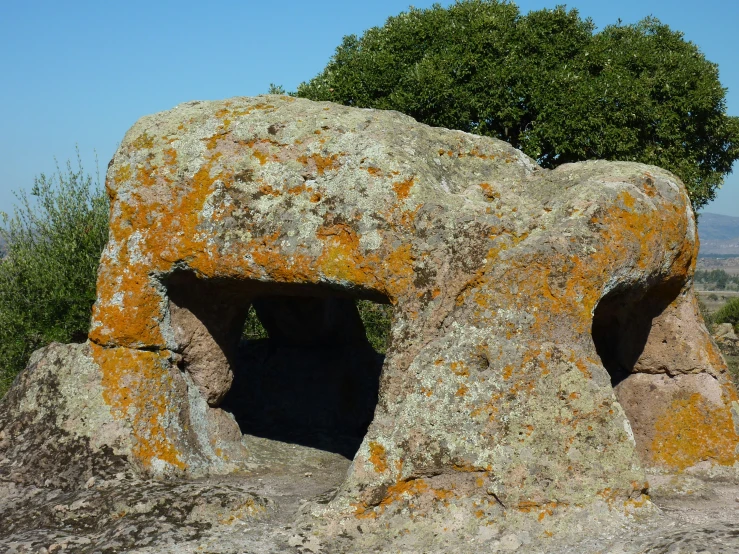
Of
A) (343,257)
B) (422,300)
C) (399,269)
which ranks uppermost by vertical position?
(343,257)

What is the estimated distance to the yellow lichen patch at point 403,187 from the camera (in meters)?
7.69

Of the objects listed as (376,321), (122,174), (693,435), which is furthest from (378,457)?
(376,321)

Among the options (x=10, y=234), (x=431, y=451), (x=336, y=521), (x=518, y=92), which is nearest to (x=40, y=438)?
(x=336, y=521)

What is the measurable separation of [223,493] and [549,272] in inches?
129

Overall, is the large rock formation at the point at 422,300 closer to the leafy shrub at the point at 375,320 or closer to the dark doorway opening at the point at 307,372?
the dark doorway opening at the point at 307,372

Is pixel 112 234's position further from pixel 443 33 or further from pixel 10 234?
pixel 443 33

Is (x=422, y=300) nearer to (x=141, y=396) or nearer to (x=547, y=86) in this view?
(x=141, y=396)

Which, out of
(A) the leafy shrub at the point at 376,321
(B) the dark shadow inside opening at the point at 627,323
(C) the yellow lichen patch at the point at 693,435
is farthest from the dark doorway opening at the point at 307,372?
(A) the leafy shrub at the point at 376,321

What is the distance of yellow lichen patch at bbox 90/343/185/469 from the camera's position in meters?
8.15

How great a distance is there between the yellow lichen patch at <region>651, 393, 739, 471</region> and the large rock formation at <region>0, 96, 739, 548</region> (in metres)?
0.02

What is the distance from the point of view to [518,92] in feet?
51.7

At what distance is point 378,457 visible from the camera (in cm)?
704

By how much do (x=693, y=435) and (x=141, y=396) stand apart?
5296 mm

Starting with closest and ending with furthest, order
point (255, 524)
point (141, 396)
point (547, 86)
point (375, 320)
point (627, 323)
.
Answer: point (255, 524) → point (141, 396) → point (627, 323) → point (547, 86) → point (375, 320)
